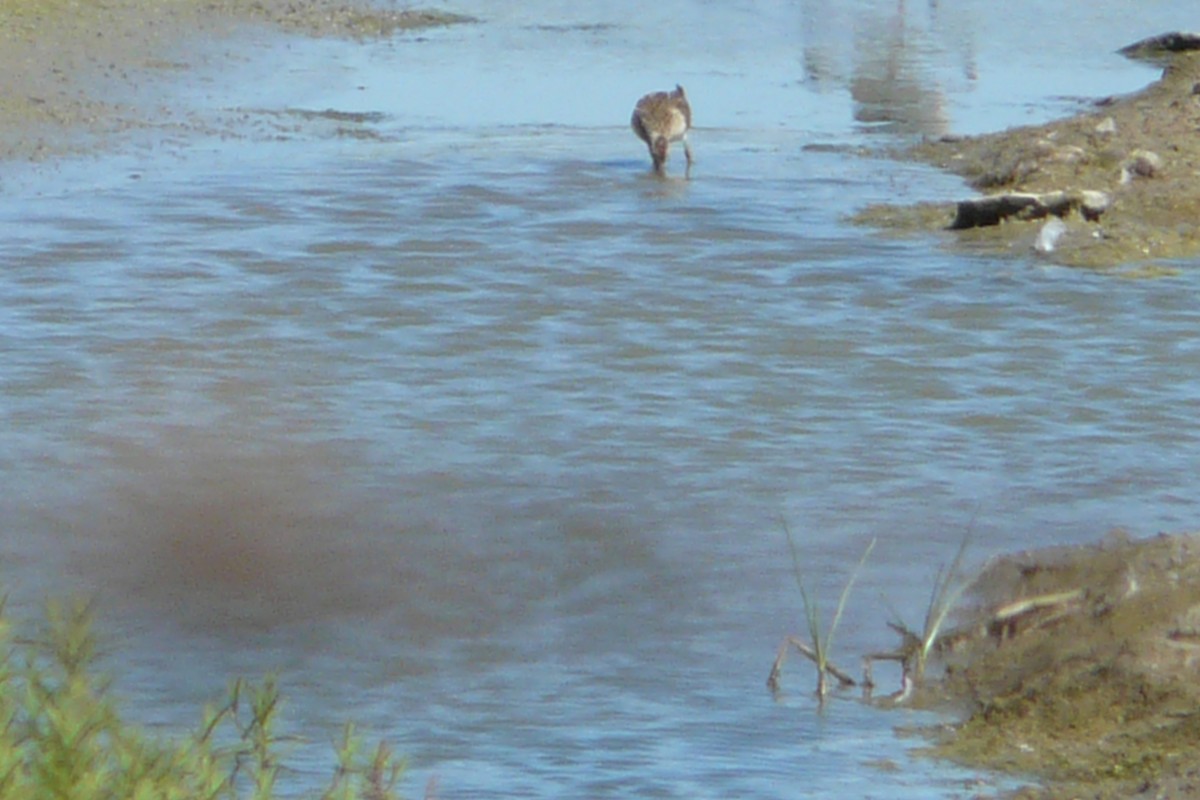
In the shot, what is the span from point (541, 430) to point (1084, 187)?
188 inches

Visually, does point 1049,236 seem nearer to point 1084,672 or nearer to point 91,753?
point 1084,672

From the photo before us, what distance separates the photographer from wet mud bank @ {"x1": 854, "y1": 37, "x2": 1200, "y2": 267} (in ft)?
32.2

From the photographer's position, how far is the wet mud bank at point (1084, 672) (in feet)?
15.0

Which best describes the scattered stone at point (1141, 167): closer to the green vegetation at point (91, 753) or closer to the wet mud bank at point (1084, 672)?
the wet mud bank at point (1084, 672)

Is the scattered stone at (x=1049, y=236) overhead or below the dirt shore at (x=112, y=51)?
below

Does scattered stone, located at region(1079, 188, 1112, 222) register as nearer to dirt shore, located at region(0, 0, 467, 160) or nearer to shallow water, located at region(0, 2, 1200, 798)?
shallow water, located at region(0, 2, 1200, 798)

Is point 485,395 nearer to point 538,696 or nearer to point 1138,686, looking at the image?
point 538,696

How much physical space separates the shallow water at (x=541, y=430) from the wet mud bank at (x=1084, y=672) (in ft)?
0.70

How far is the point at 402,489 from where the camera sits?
264 inches

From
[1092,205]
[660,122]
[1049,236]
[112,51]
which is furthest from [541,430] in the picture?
[112,51]

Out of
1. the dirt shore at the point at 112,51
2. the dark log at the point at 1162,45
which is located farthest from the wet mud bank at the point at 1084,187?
the dirt shore at the point at 112,51

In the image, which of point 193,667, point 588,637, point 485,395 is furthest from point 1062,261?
point 193,667

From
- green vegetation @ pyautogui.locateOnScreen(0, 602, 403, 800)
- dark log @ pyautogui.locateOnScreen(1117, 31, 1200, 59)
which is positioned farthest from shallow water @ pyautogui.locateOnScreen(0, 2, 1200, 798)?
dark log @ pyautogui.locateOnScreen(1117, 31, 1200, 59)

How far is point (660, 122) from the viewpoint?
11.6 meters
